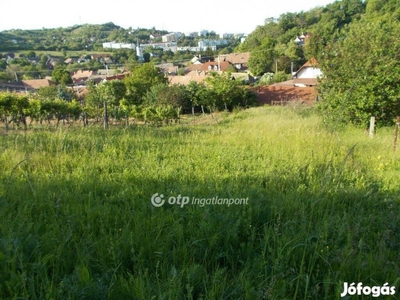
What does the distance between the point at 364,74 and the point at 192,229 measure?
11.6 metres

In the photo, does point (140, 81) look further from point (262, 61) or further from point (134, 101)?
point (262, 61)

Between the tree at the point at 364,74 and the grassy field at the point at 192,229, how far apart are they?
25.3 ft

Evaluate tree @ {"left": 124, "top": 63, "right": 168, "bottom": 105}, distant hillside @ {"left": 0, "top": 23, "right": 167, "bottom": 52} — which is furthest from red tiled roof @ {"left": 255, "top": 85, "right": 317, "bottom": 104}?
distant hillside @ {"left": 0, "top": 23, "right": 167, "bottom": 52}

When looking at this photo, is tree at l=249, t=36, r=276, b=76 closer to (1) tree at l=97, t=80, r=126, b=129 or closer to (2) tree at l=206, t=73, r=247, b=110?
(1) tree at l=97, t=80, r=126, b=129

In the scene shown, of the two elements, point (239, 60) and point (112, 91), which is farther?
point (239, 60)

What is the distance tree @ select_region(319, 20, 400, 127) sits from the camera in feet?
37.4

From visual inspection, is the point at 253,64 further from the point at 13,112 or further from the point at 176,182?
the point at 176,182

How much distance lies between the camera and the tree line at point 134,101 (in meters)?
19.0

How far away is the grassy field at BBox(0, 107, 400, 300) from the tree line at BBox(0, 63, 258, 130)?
25.7ft

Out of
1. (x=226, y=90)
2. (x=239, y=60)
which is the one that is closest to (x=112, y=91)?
(x=226, y=90)

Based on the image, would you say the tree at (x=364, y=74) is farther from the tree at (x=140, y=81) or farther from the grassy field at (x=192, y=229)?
the tree at (x=140, y=81)

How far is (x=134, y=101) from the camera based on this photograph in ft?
133

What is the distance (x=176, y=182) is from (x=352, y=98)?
401 inches

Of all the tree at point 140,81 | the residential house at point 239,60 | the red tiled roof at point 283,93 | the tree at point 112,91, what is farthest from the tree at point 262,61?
the tree at point 112,91
